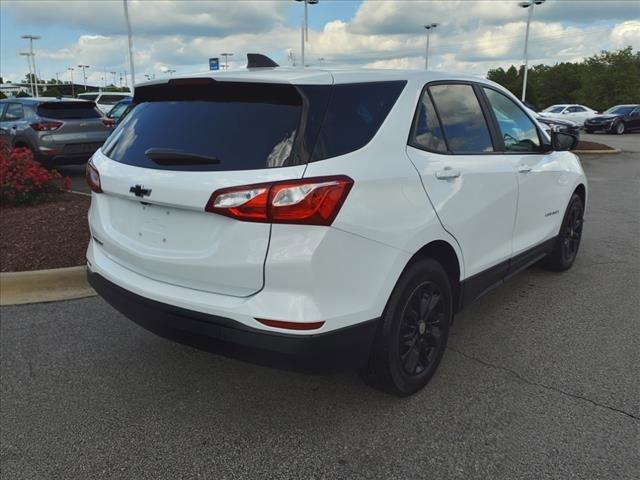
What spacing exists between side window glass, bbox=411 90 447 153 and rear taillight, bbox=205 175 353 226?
79 cm

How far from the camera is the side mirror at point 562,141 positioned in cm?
463

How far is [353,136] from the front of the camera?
8.81 feet

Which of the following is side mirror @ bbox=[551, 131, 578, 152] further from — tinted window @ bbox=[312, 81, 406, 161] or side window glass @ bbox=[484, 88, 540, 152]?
tinted window @ bbox=[312, 81, 406, 161]

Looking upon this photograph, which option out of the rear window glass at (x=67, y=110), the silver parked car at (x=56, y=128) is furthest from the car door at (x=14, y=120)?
the rear window glass at (x=67, y=110)

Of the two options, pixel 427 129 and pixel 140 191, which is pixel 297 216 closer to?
pixel 140 191

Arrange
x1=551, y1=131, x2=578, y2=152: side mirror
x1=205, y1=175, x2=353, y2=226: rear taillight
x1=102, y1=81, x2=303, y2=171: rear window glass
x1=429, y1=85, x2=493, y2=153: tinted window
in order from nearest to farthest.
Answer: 1. x1=205, y1=175, x2=353, y2=226: rear taillight
2. x1=102, y1=81, x2=303, y2=171: rear window glass
3. x1=429, y1=85, x2=493, y2=153: tinted window
4. x1=551, y1=131, x2=578, y2=152: side mirror

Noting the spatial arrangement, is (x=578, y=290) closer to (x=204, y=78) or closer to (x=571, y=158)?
(x=571, y=158)

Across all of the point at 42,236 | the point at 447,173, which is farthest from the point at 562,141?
the point at 42,236

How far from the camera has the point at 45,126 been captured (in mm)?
10938

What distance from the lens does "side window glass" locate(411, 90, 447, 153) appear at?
3.07 m

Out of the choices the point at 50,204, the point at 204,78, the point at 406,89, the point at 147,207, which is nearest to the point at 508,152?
the point at 406,89

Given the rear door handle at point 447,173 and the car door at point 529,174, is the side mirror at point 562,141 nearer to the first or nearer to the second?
the car door at point 529,174

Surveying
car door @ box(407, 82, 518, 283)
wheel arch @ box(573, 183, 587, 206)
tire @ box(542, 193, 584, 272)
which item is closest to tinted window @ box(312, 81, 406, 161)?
car door @ box(407, 82, 518, 283)

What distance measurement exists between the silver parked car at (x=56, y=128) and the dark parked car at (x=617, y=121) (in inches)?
1070
